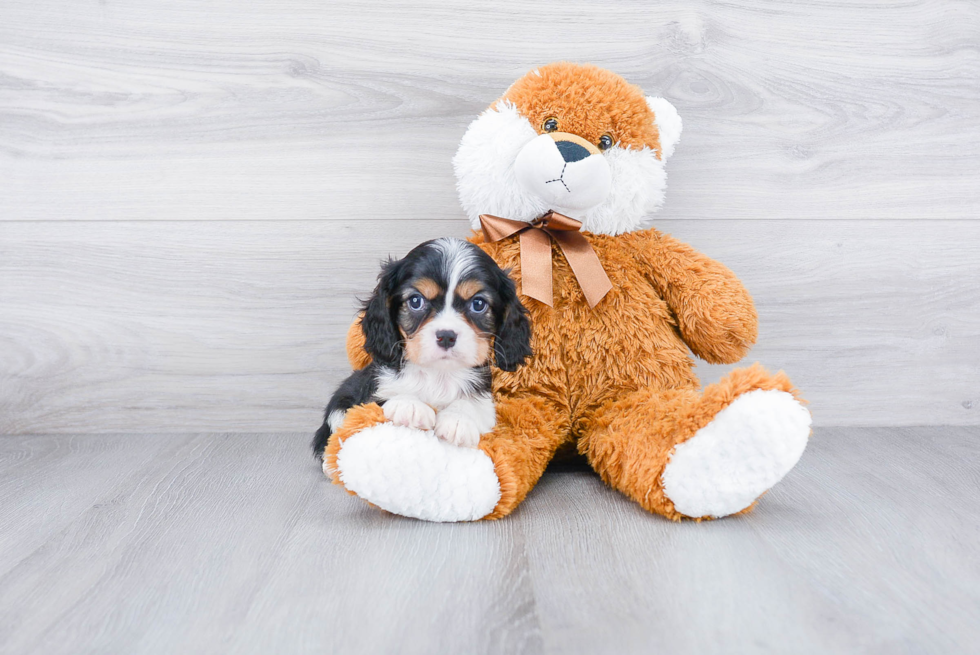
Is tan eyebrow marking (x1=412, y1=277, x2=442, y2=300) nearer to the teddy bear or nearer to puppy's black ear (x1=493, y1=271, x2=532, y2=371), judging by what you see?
puppy's black ear (x1=493, y1=271, x2=532, y2=371)

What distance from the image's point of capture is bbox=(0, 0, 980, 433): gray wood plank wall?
1865 millimetres

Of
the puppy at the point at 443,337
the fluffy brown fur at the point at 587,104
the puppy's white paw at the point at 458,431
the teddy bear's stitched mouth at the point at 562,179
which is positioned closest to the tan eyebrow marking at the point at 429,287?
the puppy at the point at 443,337

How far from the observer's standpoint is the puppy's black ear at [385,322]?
4.50 ft

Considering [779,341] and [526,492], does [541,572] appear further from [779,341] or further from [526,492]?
[779,341]

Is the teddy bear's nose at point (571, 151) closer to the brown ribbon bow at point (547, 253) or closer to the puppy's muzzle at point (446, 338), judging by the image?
the brown ribbon bow at point (547, 253)

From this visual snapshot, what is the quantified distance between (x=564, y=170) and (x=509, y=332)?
0.34 m

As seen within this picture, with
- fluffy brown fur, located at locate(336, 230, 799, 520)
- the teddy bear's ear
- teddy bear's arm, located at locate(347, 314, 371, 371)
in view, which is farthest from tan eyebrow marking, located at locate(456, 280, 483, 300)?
the teddy bear's ear

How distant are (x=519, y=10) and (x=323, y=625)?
1531 mm

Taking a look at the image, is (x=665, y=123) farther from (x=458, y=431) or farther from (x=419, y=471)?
(x=419, y=471)

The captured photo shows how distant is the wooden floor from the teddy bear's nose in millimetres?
673

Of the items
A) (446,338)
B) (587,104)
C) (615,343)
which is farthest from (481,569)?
(587,104)

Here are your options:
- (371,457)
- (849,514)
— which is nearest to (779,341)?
(849,514)

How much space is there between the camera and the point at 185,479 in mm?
1597

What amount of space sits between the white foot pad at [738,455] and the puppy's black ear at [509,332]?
1.12 feet
